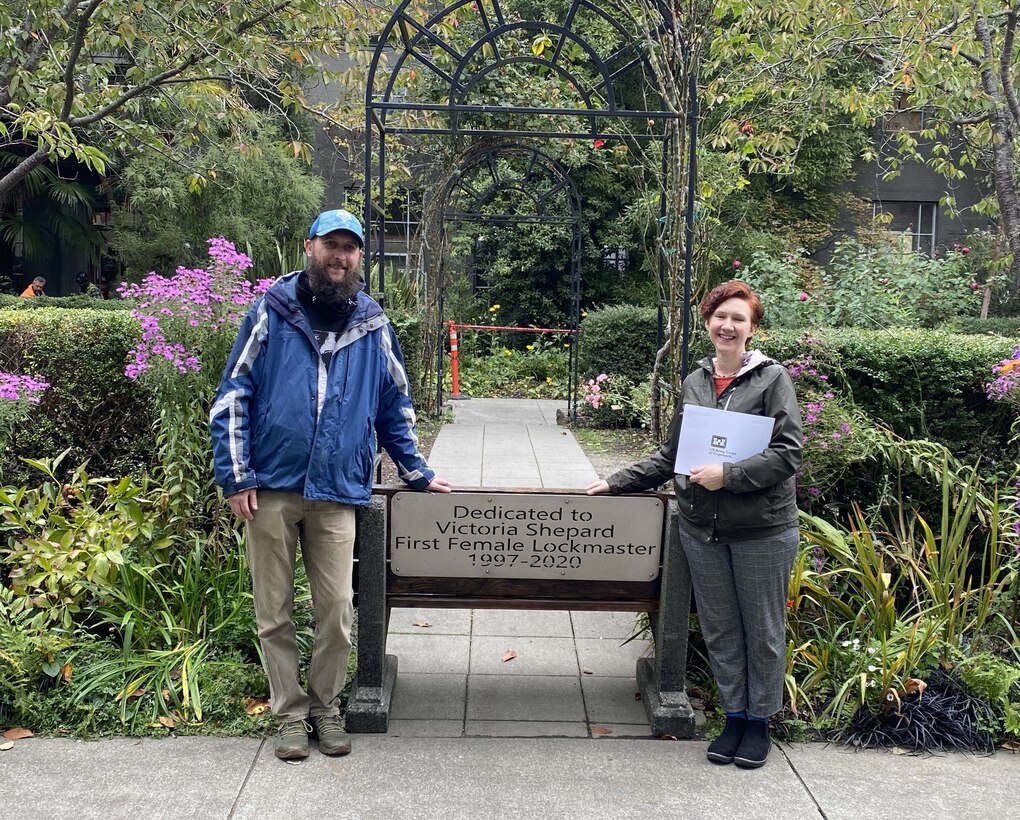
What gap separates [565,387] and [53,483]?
30.5ft

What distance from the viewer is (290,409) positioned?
10.5 ft

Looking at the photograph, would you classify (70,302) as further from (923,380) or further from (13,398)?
(923,380)

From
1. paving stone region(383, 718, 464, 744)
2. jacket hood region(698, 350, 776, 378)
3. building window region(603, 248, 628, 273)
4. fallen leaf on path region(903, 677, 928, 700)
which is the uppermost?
building window region(603, 248, 628, 273)

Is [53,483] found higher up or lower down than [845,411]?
lower down

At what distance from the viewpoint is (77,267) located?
862 inches

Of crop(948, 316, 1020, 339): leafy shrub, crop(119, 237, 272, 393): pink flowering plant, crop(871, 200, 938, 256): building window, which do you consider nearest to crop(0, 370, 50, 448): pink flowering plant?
crop(119, 237, 272, 393): pink flowering plant

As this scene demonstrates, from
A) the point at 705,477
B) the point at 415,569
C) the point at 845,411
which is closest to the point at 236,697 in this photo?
the point at 415,569

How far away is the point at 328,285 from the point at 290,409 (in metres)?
0.46

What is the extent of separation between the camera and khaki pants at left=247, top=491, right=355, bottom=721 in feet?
10.8

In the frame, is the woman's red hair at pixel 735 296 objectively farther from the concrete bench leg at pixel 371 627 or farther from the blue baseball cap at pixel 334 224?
the concrete bench leg at pixel 371 627

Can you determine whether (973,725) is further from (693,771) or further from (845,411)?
(845,411)

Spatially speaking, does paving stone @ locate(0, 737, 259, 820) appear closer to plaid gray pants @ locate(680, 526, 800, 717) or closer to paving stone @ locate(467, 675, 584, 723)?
paving stone @ locate(467, 675, 584, 723)

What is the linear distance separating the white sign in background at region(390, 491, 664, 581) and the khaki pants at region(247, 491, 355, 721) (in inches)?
13.3

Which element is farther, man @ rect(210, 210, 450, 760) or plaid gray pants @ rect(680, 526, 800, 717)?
plaid gray pants @ rect(680, 526, 800, 717)
